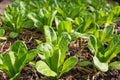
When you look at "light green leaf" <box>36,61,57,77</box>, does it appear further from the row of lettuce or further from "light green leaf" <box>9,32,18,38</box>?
"light green leaf" <box>9,32,18,38</box>

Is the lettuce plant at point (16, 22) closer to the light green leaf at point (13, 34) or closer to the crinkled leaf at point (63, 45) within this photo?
the light green leaf at point (13, 34)

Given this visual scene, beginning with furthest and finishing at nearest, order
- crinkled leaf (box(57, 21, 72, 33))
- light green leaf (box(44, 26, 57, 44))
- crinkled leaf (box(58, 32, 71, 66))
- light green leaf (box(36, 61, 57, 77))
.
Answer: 1. crinkled leaf (box(57, 21, 72, 33))
2. light green leaf (box(44, 26, 57, 44))
3. crinkled leaf (box(58, 32, 71, 66))
4. light green leaf (box(36, 61, 57, 77))

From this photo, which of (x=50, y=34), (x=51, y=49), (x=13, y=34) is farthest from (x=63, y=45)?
(x=13, y=34)

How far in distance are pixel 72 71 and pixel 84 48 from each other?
0.25 meters

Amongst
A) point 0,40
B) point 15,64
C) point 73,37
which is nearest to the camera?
point 15,64

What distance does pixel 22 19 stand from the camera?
1.58m

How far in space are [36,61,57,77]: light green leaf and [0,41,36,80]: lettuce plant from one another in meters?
0.05

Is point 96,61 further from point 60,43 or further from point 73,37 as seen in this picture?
point 73,37

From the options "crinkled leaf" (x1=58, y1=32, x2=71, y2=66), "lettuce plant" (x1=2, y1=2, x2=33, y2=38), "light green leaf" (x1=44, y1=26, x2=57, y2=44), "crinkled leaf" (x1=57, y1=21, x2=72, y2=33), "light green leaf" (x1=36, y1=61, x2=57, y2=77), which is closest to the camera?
"light green leaf" (x1=36, y1=61, x2=57, y2=77)

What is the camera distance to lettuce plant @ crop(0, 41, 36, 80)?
1.06m

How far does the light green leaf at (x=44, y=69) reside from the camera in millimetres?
1026

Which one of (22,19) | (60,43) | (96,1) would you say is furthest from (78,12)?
(60,43)

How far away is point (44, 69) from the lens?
104cm

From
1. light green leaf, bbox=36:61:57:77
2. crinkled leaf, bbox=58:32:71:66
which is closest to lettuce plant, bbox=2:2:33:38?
crinkled leaf, bbox=58:32:71:66
